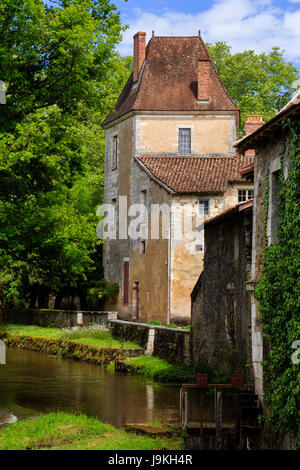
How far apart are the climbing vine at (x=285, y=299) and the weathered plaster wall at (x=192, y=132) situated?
23436 millimetres

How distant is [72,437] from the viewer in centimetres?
1190

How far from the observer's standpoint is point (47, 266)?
20047 mm

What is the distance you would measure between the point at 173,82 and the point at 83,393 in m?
21.3

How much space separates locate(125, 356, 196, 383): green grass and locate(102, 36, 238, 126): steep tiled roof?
15813 mm

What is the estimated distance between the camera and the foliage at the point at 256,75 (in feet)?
146

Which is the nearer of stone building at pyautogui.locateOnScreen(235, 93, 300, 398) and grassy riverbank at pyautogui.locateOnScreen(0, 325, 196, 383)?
stone building at pyautogui.locateOnScreen(235, 93, 300, 398)

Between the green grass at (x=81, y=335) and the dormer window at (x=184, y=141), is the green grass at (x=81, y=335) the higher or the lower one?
the lower one

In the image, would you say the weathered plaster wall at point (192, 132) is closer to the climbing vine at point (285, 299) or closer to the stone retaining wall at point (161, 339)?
the stone retaining wall at point (161, 339)

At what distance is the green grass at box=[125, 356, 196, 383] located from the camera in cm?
2077

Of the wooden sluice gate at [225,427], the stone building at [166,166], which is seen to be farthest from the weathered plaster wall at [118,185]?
the wooden sluice gate at [225,427]

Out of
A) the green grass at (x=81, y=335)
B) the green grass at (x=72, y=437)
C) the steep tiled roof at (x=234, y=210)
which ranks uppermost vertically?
the steep tiled roof at (x=234, y=210)

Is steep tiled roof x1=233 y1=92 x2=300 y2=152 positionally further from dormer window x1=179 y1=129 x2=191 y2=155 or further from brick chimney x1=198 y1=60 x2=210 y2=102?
brick chimney x1=198 y1=60 x2=210 y2=102

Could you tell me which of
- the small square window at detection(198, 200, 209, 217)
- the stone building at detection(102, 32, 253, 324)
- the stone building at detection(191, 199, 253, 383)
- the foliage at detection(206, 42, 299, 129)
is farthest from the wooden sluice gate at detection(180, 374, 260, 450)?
the foliage at detection(206, 42, 299, 129)

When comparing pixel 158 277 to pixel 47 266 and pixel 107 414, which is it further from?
pixel 107 414
